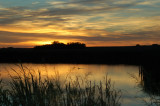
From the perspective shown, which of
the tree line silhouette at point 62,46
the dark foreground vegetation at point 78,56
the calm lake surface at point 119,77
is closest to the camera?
the calm lake surface at point 119,77

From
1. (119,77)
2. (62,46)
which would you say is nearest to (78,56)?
(62,46)

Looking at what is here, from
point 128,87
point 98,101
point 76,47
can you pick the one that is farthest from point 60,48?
point 98,101

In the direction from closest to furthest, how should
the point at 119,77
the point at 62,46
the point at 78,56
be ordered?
the point at 119,77 → the point at 78,56 → the point at 62,46

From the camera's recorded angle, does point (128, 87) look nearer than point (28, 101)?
No

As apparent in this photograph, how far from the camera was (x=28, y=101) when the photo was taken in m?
5.61

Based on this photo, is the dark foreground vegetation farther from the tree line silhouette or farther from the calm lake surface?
the calm lake surface

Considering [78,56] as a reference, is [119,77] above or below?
below

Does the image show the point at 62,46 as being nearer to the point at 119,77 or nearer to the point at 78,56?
the point at 78,56

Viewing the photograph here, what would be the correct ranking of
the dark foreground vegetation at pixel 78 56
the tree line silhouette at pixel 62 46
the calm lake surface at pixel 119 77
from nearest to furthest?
the calm lake surface at pixel 119 77 < the dark foreground vegetation at pixel 78 56 < the tree line silhouette at pixel 62 46

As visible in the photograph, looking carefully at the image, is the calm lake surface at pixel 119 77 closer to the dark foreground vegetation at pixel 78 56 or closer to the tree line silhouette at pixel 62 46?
the dark foreground vegetation at pixel 78 56

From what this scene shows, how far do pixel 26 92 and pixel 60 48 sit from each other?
55973mm

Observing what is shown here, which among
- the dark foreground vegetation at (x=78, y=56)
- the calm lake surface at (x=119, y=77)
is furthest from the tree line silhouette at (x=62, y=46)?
the calm lake surface at (x=119, y=77)

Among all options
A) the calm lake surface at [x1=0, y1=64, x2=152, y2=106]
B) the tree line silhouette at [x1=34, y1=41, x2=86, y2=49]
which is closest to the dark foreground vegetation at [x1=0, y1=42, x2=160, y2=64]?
the tree line silhouette at [x1=34, y1=41, x2=86, y2=49]

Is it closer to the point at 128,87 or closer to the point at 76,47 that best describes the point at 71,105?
the point at 128,87
